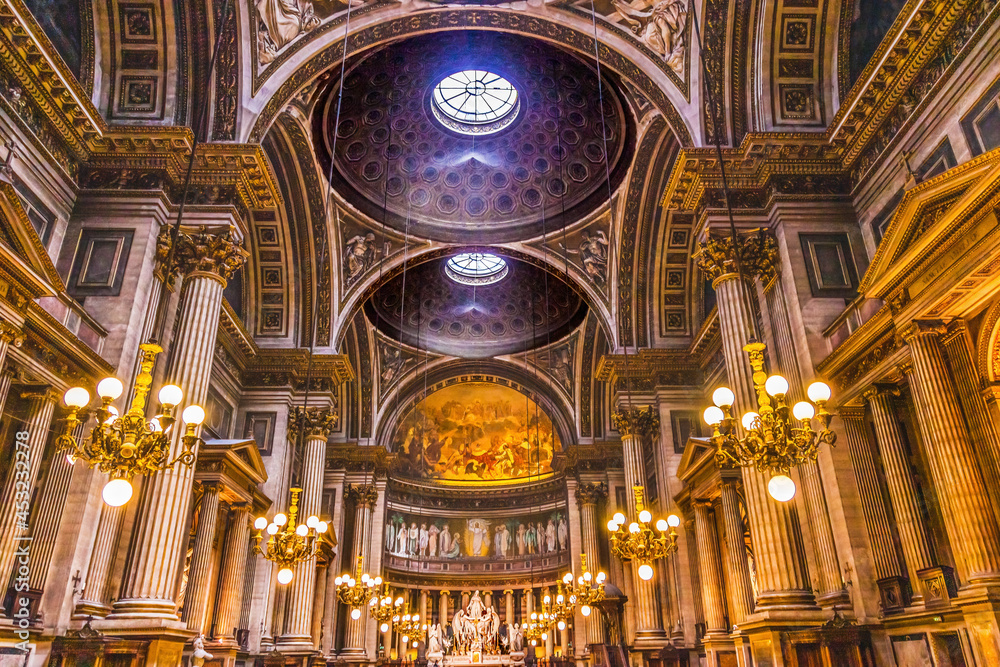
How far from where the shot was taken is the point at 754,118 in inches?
478

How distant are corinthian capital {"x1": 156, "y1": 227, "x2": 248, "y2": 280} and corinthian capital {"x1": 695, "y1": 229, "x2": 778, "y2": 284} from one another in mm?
8063

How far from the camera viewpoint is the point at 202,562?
44.5ft

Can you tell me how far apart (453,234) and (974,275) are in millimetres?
16414

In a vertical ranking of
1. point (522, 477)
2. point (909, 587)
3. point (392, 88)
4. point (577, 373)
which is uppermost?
point (392, 88)

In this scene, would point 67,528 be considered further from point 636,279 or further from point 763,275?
point 636,279

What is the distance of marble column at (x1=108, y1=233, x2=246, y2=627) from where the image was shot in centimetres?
908

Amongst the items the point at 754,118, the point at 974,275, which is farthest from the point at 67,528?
the point at 754,118

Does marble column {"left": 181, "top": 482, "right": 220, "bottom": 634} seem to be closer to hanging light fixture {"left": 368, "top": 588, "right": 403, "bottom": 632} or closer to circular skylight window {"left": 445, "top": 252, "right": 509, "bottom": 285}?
hanging light fixture {"left": 368, "top": 588, "right": 403, "bottom": 632}

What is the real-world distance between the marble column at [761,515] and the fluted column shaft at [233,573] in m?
10.7

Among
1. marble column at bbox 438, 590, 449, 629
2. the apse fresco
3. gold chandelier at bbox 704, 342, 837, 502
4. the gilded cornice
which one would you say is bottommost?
gold chandelier at bbox 704, 342, 837, 502

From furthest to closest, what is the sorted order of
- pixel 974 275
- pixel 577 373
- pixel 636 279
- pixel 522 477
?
1. pixel 522 477
2. pixel 577 373
3. pixel 636 279
4. pixel 974 275

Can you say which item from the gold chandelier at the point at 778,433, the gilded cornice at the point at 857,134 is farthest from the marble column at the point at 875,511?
the gilded cornice at the point at 857,134

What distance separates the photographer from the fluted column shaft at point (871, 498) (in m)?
9.26

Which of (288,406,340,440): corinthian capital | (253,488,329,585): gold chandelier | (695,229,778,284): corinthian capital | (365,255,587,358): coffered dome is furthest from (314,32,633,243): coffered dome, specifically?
(253,488,329,585): gold chandelier
